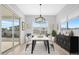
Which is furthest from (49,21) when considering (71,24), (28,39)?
(28,39)

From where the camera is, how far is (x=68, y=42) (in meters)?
4.12

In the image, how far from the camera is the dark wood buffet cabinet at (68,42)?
366 centimetres

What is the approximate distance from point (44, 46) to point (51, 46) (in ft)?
0.97

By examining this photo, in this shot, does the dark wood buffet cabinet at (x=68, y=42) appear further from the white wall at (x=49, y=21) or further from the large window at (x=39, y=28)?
the large window at (x=39, y=28)

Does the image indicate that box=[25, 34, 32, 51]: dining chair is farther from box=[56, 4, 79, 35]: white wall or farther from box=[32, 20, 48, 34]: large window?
box=[56, 4, 79, 35]: white wall

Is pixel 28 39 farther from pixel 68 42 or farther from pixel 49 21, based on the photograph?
pixel 68 42

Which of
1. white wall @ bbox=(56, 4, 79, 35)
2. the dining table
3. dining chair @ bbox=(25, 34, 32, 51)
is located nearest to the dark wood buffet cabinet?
the dining table

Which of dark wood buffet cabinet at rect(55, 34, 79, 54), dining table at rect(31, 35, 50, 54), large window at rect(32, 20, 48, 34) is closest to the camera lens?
dark wood buffet cabinet at rect(55, 34, 79, 54)

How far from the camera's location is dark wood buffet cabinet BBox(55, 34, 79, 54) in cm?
366

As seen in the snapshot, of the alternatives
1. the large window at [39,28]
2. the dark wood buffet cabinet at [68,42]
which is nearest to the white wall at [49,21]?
the large window at [39,28]
